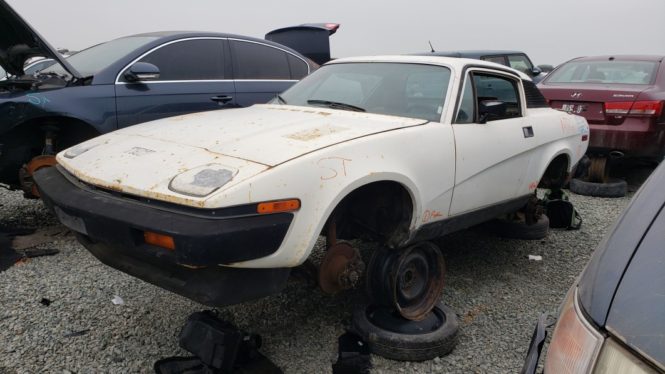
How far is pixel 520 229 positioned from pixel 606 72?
325cm

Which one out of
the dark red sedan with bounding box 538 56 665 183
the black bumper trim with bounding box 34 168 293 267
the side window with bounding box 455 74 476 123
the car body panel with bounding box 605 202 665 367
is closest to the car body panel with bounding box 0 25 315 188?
the black bumper trim with bounding box 34 168 293 267

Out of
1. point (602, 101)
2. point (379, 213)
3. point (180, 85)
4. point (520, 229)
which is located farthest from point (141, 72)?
point (602, 101)

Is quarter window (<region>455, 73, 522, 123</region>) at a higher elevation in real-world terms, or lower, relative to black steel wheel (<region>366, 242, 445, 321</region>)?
higher

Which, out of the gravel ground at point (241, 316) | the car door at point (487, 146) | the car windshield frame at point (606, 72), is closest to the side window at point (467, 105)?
the car door at point (487, 146)

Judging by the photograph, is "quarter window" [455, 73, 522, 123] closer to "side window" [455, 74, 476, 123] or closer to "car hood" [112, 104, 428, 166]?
"side window" [455, 74, 476, 123]

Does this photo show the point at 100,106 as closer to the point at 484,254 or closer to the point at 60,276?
the point at 60,276

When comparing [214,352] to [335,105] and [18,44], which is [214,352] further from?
[18,44]

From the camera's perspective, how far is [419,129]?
2.70m

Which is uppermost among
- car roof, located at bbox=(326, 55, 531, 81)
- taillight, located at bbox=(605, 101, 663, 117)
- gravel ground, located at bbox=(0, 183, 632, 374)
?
car roof, located at bbox=(326, 55, 531, 81)

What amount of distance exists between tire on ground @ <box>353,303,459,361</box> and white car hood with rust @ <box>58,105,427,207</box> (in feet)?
3.40

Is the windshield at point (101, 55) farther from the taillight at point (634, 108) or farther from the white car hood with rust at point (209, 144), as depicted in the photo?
the taillight at point (634, 108)

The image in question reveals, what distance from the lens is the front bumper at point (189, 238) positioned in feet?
6.24

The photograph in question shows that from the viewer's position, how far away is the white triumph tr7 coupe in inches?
78.9

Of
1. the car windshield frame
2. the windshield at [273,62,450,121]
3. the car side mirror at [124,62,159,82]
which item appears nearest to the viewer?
the windshield at [273,62,450,121]
